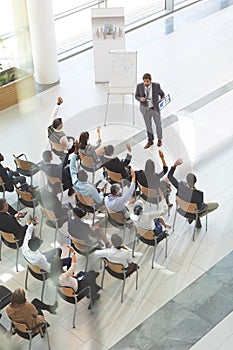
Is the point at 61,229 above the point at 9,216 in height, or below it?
below

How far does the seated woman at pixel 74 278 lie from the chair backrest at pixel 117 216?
105 centimetres

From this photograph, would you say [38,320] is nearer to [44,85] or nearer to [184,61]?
[44,85]

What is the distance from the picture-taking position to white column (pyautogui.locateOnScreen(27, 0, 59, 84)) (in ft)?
42.1

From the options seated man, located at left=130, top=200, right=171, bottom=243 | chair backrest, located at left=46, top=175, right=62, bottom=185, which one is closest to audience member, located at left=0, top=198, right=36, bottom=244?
chair backrest, located at left=46, top=175, right=62, bottom=185

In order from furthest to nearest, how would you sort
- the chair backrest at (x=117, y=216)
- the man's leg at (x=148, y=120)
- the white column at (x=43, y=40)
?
the white column at (x=43, y=40), the man's leg at (x=148, y=120), the chair backrest at (x=117, y=216)

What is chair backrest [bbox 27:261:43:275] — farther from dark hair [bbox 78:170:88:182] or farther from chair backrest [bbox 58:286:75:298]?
dark hair [bbox 78:170:88:182]

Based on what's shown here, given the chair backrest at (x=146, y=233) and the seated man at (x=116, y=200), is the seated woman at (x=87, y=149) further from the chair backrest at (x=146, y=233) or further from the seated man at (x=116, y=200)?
the chair backrest at (x=146, y=233)

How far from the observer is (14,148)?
11727 millimetres

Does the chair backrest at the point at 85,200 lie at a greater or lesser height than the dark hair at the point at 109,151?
lesser

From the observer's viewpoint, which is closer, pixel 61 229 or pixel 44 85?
pixel 61 229

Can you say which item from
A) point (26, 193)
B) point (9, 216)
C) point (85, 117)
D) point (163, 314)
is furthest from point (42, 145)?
point (163, 314)

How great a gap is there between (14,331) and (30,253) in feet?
2.95

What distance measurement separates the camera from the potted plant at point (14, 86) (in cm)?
1298

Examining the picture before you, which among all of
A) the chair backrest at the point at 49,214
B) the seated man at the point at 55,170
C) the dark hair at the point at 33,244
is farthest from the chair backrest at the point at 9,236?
the seated man at the point at 55,170
